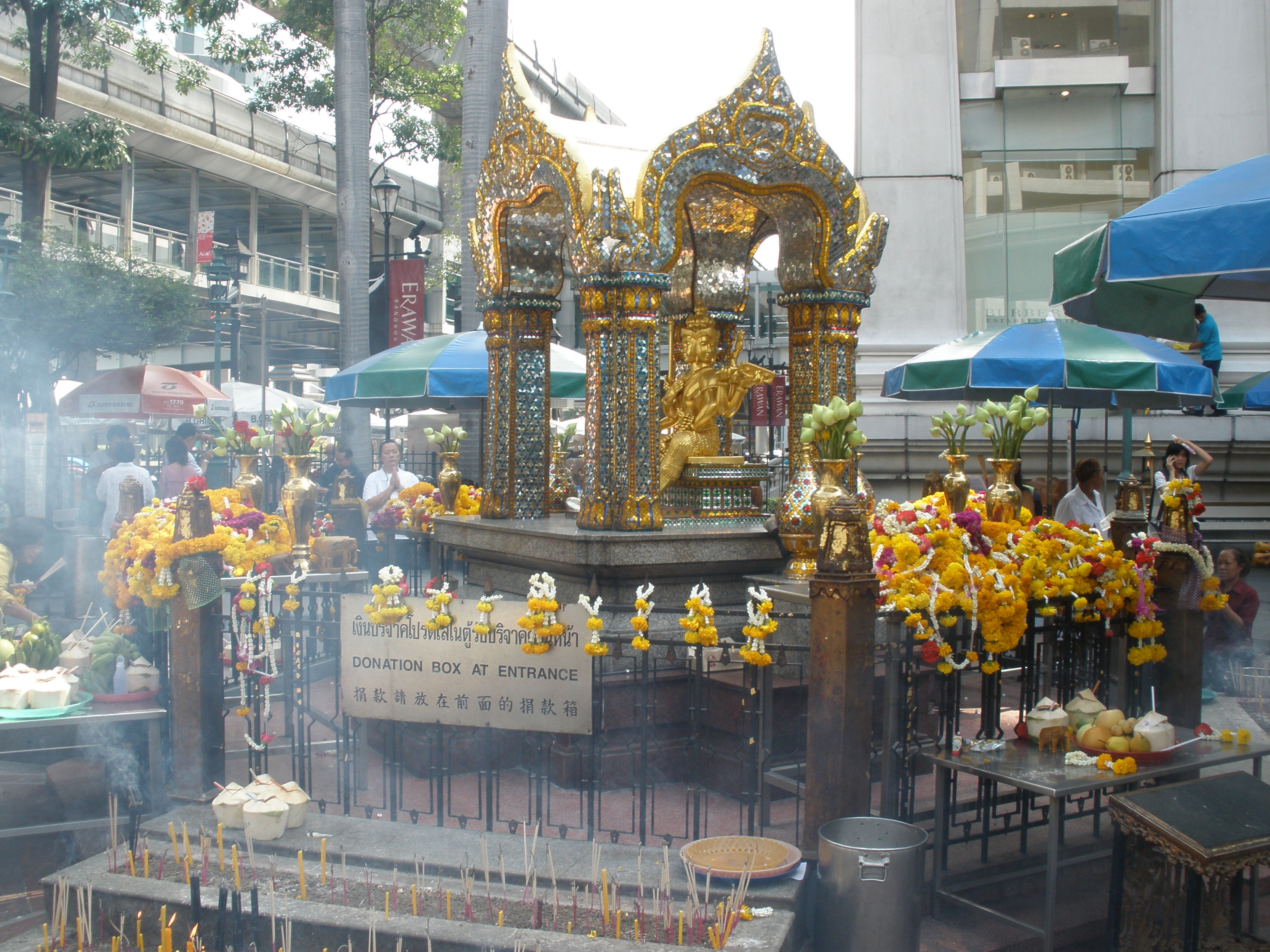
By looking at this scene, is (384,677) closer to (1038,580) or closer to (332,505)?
(1038,580)

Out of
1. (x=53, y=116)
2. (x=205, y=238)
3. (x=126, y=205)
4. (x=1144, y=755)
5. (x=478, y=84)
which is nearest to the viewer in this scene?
(x=1144, y=755)

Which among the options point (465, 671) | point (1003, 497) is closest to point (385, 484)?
point (465, 671)

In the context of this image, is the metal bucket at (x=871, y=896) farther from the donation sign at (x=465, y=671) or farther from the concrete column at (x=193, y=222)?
the concrete column at (x=193, y=222)

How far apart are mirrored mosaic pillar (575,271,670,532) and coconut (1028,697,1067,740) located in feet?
9.83

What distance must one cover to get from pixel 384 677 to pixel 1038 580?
3.63m

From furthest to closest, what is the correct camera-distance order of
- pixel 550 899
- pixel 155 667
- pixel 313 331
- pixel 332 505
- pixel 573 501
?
pixel 313 331 < pixel 332 505 < pixel 573 501 < pixel 155 667 < pixel 550 899

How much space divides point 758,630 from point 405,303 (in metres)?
14.3

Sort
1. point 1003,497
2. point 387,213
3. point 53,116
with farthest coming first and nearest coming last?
point 387,213
point 53,116
point 1003,497

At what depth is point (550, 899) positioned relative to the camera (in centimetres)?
455

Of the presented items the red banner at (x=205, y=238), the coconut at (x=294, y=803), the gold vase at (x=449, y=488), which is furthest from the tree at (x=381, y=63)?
the coconut at (x=294, y=803)

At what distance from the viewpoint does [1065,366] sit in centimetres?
888

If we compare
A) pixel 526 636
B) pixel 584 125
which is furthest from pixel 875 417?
pixel 526 636

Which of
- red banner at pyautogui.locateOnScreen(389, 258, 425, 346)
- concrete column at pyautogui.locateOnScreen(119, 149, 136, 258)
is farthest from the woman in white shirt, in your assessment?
concrete column at pyautogui.locateOnScreen(119, 149, 136, 258)

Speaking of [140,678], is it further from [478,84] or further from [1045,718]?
[478,84]
